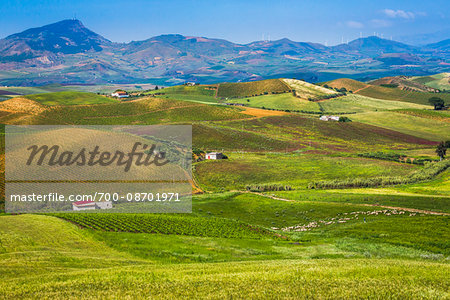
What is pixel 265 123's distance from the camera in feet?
620

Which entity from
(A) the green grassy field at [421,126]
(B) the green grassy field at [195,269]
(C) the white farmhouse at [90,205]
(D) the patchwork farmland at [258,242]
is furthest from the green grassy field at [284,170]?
(A) the green grassy field at [421,126]

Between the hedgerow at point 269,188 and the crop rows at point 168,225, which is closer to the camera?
the crop rows at point 168,225

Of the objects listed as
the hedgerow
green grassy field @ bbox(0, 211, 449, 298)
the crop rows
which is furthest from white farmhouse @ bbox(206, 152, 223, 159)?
green grassy field @ bbox(0, 211, 449, 298)

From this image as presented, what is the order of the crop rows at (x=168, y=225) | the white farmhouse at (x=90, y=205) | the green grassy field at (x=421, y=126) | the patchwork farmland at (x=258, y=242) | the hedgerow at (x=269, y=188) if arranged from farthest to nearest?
1. the green grassy field at (x=421, y=126)
2. the hedgerow at (x=269, y=188)
3. the white farmhouse at (x=90, y=205)
4. the crop rows at (x=168, y=225)
5. the patchwork farmland at (x=258, y=242)

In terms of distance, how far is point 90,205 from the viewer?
6075 centimetres

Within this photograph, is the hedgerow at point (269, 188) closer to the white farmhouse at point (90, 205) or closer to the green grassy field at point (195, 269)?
the white farmhouse at point (90, 205)

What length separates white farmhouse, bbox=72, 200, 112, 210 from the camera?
59769mm

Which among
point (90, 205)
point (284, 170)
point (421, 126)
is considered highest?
point (421, 126)

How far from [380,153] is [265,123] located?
2819 inches

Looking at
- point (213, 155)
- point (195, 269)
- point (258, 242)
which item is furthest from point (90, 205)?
point (213, 155)

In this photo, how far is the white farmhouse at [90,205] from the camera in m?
59.8

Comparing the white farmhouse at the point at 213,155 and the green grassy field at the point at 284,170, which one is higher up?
the white farmhouse at the point at 213,155

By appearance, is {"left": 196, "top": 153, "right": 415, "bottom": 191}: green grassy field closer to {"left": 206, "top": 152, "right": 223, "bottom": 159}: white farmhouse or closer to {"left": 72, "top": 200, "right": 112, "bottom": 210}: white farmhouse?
{"left": 206, "top": 152, "right": 223, "bottom": 159}: white farmhouse

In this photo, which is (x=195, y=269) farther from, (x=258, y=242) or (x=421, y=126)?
(x=421, y=126)
